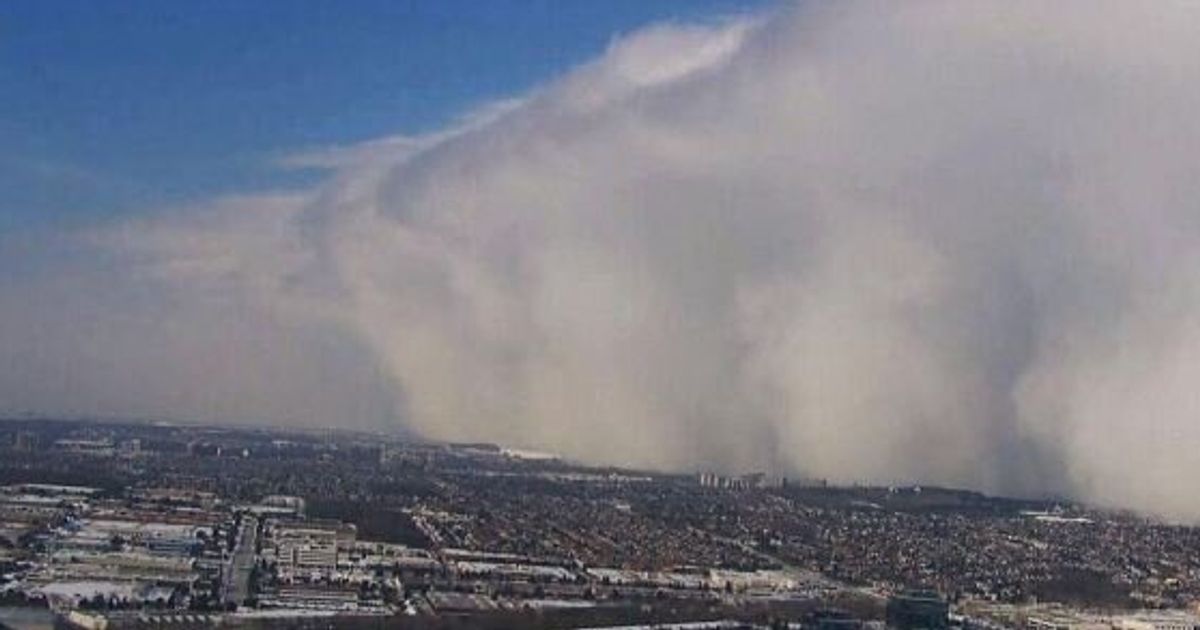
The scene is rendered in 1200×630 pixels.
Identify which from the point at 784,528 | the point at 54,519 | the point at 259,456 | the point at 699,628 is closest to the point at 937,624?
the point at 699,628

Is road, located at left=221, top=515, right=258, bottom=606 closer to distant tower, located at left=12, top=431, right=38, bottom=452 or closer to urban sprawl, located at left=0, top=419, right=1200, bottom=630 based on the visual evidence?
urban sprawl, located at left=0, top=419, right=1200, bottom=630

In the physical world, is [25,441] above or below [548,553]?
above

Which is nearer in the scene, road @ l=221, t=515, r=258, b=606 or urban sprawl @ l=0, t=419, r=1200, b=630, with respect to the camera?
urban sprawl @ l=0, t=419, r=1200, b=630

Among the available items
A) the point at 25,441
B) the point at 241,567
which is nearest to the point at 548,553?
the point at 241,567

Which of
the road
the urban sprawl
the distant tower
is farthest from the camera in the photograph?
the distant tower

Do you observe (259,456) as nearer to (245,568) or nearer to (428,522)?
(428,522)

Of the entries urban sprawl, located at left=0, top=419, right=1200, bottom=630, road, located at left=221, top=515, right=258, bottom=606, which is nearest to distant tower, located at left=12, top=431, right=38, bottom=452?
urban sprawl, located at left=0, top=419, right=1200, bottom=630

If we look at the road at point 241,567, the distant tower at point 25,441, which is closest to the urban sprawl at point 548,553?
the road at point 241,567

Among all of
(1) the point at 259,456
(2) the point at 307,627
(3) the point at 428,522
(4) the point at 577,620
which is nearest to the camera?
(2) the point at 307,627

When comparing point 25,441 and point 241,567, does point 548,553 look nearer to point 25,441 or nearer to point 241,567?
point 241,567

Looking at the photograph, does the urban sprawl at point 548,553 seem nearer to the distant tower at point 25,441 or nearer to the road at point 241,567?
the road at point 241,567

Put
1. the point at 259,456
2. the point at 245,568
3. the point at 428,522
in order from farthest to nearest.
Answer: the point at 259,456 < the point at 428,522 < the point at 245,568
